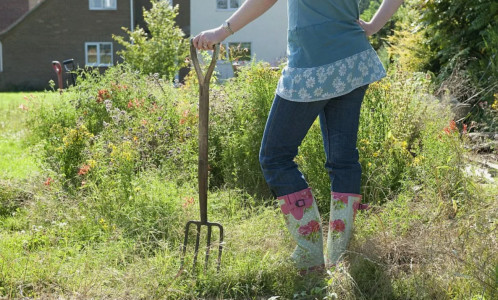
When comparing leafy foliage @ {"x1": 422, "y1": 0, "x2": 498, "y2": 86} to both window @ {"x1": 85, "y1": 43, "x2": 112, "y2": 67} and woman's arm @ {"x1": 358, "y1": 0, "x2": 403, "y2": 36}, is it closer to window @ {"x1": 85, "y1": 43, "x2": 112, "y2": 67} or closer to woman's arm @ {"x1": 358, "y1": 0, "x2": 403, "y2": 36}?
woman's arm @ {"x1": 358, "y1": 0, "x2": 403, "y2": 36}

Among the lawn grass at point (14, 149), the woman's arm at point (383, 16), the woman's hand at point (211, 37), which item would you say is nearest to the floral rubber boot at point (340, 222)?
the woman's arm at point (383, 16)

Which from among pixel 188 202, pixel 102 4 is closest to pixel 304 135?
pixel 188 202

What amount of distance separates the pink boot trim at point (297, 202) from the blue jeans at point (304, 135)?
2 centimetres

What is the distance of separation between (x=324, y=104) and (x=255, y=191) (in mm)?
1784

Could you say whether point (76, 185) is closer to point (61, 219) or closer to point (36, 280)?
point (61, 219)

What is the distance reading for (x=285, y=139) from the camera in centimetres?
314

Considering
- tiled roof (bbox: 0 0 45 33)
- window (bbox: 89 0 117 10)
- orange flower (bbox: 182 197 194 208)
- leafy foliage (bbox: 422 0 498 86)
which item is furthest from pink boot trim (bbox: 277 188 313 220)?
tiled roof (bbox: 0 0 45 33)

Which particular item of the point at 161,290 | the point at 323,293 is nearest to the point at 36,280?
the point at 161,290

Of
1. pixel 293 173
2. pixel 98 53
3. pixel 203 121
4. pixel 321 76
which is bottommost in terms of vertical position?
pixel 98 53

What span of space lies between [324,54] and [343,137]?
392mm

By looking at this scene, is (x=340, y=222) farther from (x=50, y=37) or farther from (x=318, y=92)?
(x=50, y=37)

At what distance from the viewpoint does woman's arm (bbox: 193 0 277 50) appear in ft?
10.2

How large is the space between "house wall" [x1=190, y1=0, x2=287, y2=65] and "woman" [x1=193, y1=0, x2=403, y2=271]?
2413 cm

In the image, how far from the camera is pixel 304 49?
3080 millimetres
